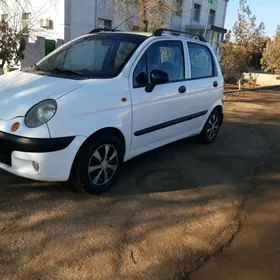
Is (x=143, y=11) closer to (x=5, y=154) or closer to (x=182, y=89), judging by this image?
(x=182, y=89)

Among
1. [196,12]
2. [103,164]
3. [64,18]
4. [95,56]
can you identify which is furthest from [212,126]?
[196,12]

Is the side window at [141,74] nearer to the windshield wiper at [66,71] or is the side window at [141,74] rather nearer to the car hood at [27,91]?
the windshield wiper at [66,71]

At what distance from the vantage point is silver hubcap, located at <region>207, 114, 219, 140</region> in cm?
587

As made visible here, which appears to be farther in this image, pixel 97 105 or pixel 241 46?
pixel 241 46

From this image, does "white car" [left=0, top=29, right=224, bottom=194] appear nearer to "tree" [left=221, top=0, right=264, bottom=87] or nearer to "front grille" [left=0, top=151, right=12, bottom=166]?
"front grille" [left=0, top=151, right=12, bottom=166]

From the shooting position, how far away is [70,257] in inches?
104

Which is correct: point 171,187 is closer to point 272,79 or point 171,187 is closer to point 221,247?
point 221,247

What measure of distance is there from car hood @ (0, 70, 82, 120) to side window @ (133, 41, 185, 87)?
85 centimetres

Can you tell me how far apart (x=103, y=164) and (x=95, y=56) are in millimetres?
1402

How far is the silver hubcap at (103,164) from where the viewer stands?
3.53 m

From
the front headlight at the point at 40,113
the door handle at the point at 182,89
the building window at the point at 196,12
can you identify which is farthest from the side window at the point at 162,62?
the building window at the point at 196,12

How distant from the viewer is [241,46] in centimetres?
1534

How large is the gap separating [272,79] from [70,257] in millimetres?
21462

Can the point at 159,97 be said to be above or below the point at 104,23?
below
